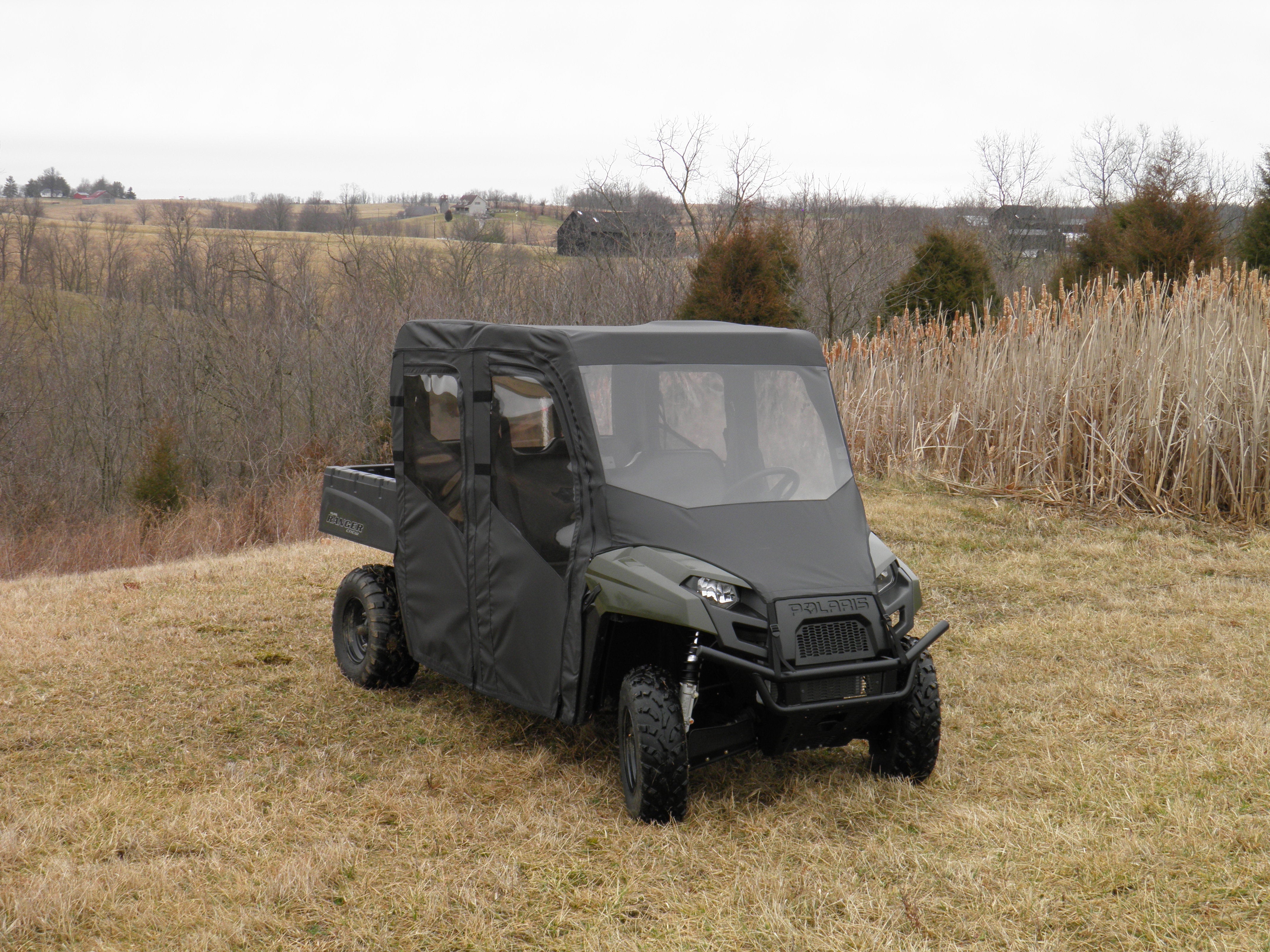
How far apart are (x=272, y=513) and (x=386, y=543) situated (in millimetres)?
11323

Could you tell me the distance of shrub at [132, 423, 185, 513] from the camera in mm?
19625

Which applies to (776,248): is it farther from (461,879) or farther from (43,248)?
(43,248)

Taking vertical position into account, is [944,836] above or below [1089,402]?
below

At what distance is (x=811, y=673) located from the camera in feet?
12.7

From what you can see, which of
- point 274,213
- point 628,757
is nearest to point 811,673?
point 628,757

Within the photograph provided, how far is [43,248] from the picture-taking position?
1592 inches

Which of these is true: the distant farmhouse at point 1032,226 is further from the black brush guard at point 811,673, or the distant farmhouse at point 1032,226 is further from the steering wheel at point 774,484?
the black brush guard at point 811,673

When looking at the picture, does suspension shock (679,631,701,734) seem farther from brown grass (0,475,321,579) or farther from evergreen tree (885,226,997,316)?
evergreen tree (885,226,997,316)

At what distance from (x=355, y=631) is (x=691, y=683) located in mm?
3012

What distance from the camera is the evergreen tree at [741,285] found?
16922mm

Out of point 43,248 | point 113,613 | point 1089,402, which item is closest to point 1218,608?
point 1089,402

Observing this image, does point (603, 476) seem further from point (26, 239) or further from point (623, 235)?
point (26, 239)

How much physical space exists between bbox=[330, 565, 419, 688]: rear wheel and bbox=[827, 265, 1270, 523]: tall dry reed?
25.4 ft

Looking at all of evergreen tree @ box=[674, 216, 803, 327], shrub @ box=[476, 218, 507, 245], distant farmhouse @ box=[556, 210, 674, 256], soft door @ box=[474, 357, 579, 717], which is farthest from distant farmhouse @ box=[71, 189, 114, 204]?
soft door @ box=[474, 357, 579, 717]
